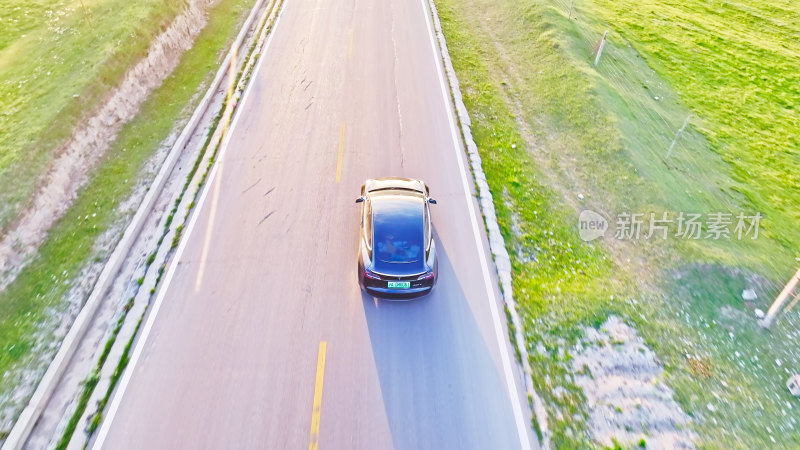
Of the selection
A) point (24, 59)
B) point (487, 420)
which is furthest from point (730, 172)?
point (24, 59)

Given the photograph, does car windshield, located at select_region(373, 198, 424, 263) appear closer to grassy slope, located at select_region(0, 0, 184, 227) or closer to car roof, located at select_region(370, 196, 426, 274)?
car roof, located at select_region(370, 196, 426, 274)

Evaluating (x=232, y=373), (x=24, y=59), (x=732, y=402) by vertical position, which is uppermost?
(x=24, y=59)

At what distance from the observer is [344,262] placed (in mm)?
9906

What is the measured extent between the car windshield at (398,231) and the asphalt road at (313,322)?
1.30 meters

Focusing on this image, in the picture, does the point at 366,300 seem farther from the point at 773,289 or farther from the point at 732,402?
the point at 773,289

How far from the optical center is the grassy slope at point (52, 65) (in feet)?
37.4

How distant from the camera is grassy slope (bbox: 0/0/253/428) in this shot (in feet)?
28.1

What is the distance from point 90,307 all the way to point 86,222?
3.27 metres

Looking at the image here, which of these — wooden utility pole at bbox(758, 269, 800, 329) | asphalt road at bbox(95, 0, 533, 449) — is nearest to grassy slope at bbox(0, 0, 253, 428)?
asphalt road at bbox(95, 0, 533, 449)

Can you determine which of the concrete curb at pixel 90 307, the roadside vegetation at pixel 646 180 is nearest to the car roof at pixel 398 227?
the roadside vegetation at pixel 646 180

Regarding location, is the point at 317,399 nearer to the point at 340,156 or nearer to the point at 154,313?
the point at 154,313

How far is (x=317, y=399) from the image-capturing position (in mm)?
7551

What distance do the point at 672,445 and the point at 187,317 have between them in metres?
9.95

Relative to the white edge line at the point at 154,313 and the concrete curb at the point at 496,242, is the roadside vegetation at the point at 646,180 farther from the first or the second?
the white edge line at the point at 154,313
